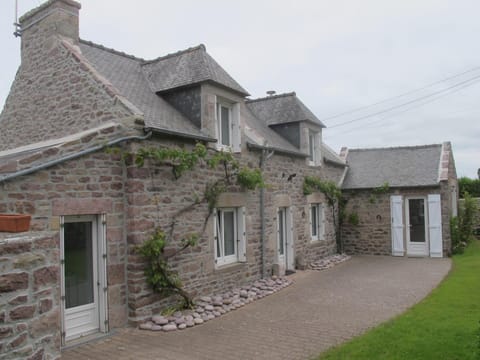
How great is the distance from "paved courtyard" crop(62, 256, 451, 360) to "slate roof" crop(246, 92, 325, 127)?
5.68m

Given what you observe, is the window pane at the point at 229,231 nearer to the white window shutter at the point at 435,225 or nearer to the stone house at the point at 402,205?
the stone house at the point at 402,205

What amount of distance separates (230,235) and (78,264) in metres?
4.44

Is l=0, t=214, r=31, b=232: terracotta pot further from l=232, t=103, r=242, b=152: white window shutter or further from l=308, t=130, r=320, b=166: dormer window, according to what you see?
l=308, t=130, r=320, b=166: dormer window

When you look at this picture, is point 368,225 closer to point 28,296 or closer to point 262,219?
point 262,219

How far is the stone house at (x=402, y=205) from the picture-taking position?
53.3ft

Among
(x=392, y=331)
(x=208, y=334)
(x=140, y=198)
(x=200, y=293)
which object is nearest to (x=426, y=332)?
(x=392, y=331)

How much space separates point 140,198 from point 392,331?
4.88 metres

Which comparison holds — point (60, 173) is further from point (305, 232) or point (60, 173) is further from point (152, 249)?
point (305, 232)

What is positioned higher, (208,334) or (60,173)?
(60,173)

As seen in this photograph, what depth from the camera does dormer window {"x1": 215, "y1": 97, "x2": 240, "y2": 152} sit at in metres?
10.7

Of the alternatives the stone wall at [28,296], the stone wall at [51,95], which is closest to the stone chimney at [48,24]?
the stone wall at [51,95]

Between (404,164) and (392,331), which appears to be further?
(404,164)

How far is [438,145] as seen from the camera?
18453 mm

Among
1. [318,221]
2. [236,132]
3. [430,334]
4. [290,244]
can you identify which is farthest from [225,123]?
[318,221]
